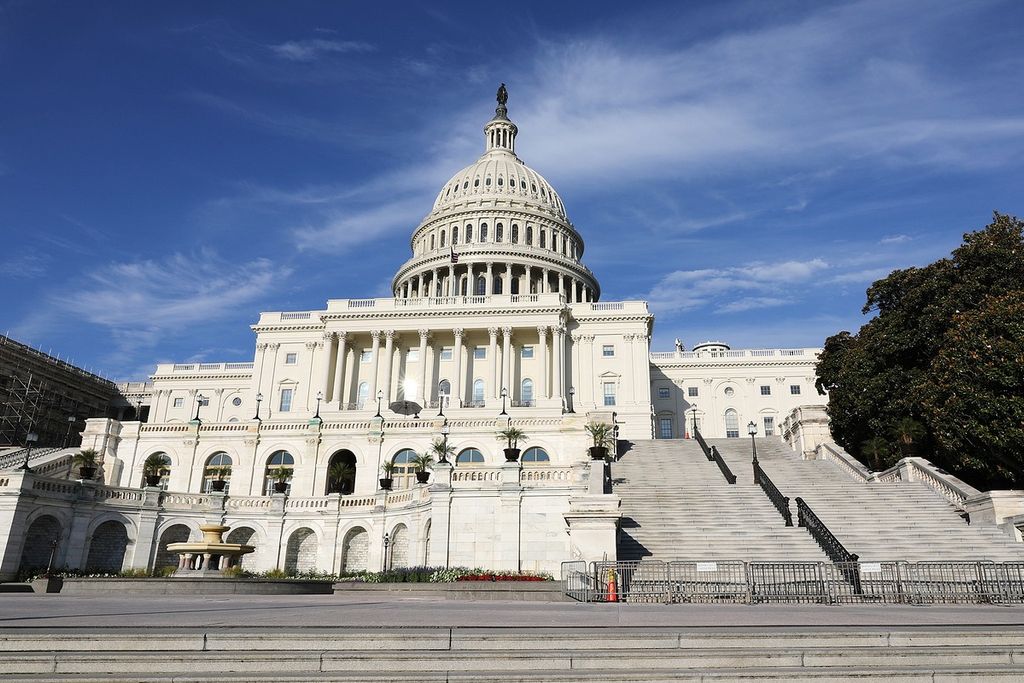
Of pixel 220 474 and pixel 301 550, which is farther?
pixel 220 474

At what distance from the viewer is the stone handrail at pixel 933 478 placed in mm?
29764

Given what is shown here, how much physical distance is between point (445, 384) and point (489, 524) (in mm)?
46114

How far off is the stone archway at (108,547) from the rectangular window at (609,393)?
50321 mm

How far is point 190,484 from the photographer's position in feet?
164

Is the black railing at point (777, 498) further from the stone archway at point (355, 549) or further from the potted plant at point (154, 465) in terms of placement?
the potted plant at point (154, 465)

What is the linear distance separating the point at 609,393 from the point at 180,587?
5878 cm

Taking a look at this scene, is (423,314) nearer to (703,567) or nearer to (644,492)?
(644,492)

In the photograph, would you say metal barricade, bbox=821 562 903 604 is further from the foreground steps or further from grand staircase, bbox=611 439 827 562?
the foreground steps

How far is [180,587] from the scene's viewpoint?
2347 cm

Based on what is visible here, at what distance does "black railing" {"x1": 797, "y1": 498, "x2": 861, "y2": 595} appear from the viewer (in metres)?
19.7

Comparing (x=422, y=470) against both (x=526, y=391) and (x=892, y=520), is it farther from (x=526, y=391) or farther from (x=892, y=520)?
(x=526, y=391)

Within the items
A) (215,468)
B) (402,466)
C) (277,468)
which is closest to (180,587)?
(402,466)

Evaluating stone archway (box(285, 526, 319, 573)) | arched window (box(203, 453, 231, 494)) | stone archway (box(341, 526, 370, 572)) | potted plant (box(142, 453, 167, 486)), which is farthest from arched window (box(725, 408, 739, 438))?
potted plant (box(142, 453, 167, 486))

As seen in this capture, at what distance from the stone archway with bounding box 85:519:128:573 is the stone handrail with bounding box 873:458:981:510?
37401 mm
